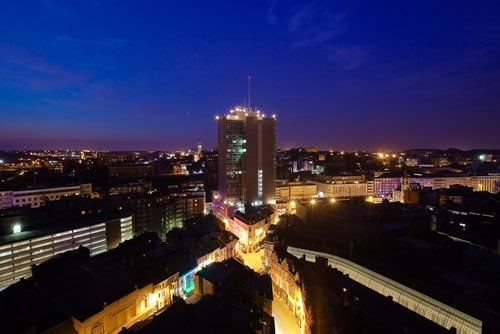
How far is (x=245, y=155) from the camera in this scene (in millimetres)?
45000

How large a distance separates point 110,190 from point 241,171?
26608 millimetres

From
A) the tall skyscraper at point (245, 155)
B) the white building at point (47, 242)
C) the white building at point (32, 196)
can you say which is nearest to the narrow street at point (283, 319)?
the white building at point (47, 242)

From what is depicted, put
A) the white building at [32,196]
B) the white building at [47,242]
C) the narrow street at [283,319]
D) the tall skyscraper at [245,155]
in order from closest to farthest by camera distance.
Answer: the narrow street at [283,319], the white building at [47,242], the white building at [32,196], the tall skyscraper at [245,155]

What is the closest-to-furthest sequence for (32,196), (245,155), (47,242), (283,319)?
(283,319), (47,242), (245,155), (32,196)

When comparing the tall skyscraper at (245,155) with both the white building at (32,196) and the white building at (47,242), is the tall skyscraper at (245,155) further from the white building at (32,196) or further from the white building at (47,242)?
the white building at (32,196)

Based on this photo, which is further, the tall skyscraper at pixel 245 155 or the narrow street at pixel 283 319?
the tall skyscraper at pixel 245 155

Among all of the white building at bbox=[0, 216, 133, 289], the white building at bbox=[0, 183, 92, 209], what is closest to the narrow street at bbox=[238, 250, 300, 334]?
the white building at bbox=[0, 216, 133, 289]

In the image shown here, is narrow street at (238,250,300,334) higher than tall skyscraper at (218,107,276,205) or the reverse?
the reverse

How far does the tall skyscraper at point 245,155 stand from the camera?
44656 mm

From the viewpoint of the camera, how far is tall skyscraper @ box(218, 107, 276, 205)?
147ft

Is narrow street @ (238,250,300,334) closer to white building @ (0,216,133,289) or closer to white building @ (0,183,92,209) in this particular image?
white building @ (0,216,133,289)

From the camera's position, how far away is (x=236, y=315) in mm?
13125

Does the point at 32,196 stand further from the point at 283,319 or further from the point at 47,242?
the point at 283,319

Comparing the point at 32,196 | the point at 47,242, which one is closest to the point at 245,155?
the point at 47,242
